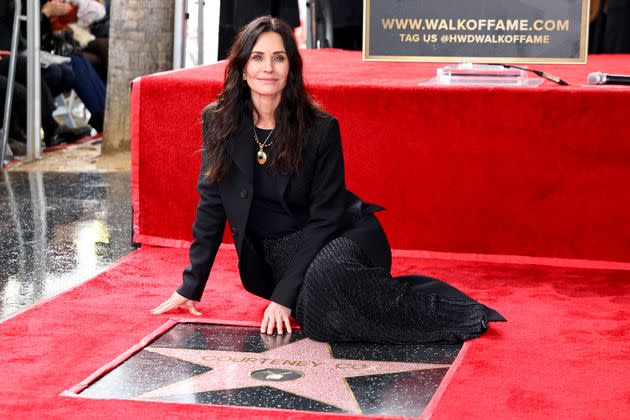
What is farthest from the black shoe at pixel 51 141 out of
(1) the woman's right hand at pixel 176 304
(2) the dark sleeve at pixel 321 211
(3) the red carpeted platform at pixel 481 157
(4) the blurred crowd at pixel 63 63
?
(2) the dark sleeve at pixel 321 211

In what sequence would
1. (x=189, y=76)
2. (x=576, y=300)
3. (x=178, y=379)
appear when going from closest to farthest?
1. (x=178, y=379)
2. (x=576, y=300)
3. (x=189, y=76)

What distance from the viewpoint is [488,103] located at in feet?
12.2

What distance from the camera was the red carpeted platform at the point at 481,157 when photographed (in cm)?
366

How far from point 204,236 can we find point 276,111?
15.8 inches

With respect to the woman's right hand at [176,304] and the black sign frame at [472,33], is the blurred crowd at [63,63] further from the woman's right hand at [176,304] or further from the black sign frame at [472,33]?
the woman's right hand at [176,304]

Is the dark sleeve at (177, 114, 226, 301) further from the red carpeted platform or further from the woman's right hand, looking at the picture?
the red carpeted platform

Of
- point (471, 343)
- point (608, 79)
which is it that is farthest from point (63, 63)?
point (471, 343)

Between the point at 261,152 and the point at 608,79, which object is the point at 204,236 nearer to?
the point at 261,152

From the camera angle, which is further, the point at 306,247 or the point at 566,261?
the point at 566,261

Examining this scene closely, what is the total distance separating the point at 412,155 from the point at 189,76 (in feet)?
2.91

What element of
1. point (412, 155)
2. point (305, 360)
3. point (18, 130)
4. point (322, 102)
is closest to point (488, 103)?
point (412, 155)

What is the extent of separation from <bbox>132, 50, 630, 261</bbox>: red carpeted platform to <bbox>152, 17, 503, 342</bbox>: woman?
75 cm

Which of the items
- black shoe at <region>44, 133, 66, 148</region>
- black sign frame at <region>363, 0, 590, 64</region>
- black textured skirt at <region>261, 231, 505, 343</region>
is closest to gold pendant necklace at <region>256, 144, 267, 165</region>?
black textured skirt at <region>261, 231, 505, 343</region>

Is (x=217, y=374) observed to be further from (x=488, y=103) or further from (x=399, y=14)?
(x=399, y=14)
